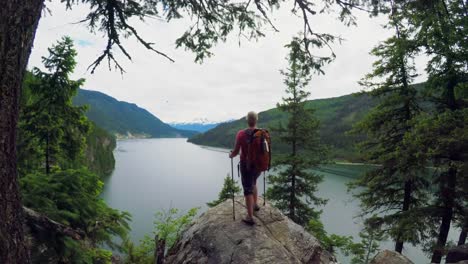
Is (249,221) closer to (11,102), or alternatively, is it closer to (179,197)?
(11,102)

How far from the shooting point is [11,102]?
2533 mm

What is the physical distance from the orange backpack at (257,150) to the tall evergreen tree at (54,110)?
10291 millimetres

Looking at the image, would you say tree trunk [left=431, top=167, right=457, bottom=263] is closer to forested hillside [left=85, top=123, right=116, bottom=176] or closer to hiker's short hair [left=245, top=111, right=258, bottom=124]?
hiker's short hair [left=245, top=111, right=258, bottom=124]

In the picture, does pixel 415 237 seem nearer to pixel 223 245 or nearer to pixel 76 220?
pixel 223 245

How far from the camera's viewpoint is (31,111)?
1334 cm

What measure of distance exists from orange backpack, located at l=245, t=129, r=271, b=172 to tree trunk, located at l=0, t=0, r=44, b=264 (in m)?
4.50

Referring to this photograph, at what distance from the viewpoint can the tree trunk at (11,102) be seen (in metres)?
2.45

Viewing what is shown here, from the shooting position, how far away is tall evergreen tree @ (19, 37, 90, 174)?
1322 cm

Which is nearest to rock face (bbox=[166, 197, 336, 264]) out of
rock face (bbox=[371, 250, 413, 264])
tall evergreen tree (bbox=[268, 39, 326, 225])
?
rock face (bbox=[371, 250, 413, 264])

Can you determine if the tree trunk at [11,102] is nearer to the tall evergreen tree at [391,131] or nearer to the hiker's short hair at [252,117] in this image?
the hiker's short hair at [252,117]

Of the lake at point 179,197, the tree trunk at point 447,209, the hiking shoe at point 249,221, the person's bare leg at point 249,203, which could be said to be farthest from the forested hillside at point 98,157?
the person's bare leg at point 249,203

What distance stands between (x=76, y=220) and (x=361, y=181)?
1515 centimetres

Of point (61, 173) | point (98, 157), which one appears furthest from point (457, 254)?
point (98, 157)

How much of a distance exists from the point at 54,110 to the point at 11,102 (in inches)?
488
